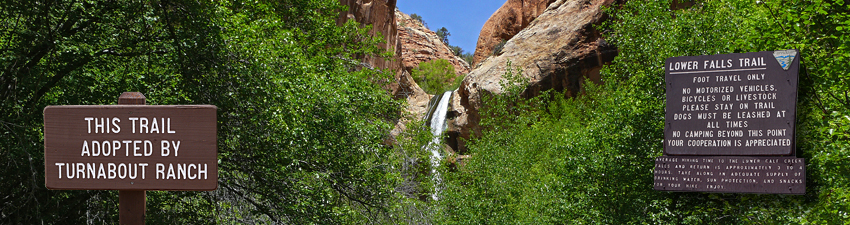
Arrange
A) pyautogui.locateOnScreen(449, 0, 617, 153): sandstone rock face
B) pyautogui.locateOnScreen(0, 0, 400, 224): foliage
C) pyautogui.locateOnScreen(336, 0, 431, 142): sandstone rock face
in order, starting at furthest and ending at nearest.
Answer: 1. pyautogui.locateOnScreen(336, 0, 431, 142): sandstone rock face
2. pyautogui.locateOnScreen(449, 0, 617, 153): sandstone rock face
3. pyautogui.locateOnScreen(0, 0, 400, 224): foliage

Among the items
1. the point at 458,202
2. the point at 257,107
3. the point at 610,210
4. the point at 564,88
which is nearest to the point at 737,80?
the point at 610,210

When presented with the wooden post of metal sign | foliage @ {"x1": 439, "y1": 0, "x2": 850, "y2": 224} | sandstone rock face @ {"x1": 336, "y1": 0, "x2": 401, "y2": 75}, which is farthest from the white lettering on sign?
sandstone rock face @ {"x1": 336, "y1": 0, "x2": 401, "y2": 75}

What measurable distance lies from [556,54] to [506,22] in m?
14.7

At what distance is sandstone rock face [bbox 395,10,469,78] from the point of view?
→ 58906 millimetres

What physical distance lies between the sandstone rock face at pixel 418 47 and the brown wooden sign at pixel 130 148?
5403 centimetres

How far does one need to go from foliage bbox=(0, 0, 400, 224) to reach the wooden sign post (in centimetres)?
266

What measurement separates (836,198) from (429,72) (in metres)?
48.8

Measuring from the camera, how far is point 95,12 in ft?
20.3

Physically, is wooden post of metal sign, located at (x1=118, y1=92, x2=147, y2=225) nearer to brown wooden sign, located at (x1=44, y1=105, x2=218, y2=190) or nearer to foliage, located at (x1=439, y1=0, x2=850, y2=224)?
brown wooden sign, located at (x1=44, y1=105, x2=218, y2=190)

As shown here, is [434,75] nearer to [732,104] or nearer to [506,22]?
[506,22]

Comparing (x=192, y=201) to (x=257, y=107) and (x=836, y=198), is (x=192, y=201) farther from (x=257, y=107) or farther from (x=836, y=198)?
(x=836, y=198)

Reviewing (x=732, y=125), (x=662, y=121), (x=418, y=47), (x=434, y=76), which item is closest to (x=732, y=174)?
(x=732, y=125)

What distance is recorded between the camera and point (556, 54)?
25.2 meters

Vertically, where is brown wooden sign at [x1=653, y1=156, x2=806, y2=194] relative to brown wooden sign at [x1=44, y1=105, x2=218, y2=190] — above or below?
below
